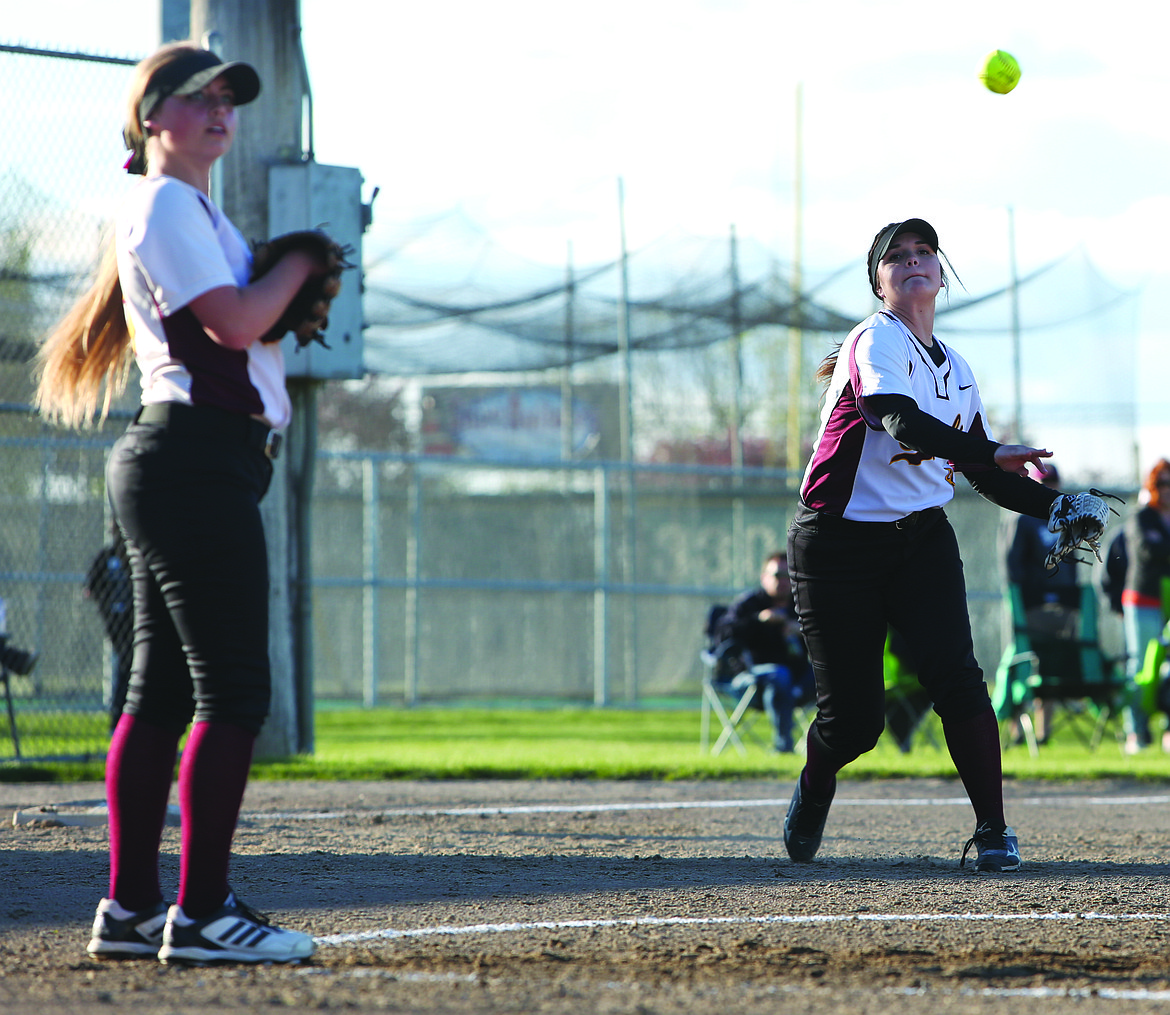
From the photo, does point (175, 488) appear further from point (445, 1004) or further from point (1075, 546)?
point (1075, 546)

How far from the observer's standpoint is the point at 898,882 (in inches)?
183

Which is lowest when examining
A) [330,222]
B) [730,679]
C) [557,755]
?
[557,755]

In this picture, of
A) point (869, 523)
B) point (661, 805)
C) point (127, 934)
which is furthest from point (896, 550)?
point (661, 805)

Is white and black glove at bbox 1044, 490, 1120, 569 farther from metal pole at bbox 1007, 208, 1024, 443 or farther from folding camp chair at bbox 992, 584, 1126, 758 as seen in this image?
metal pole at bbox 1007, 208, 1024, 443

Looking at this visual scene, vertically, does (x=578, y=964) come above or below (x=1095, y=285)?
below

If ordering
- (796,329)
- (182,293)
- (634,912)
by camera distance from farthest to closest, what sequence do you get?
(796,329) → (634,912) → (182,293)

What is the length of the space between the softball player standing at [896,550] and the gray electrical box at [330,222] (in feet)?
15.8

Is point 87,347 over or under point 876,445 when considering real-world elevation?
over

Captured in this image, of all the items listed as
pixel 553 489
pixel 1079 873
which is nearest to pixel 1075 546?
pixel 1079 873

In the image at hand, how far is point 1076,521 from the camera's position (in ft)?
14.3

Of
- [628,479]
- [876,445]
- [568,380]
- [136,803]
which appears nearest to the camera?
[136,803]

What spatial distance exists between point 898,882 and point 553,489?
473 inches

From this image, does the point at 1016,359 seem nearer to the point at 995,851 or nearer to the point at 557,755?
the point at 557,755

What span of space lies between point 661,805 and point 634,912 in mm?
3187
